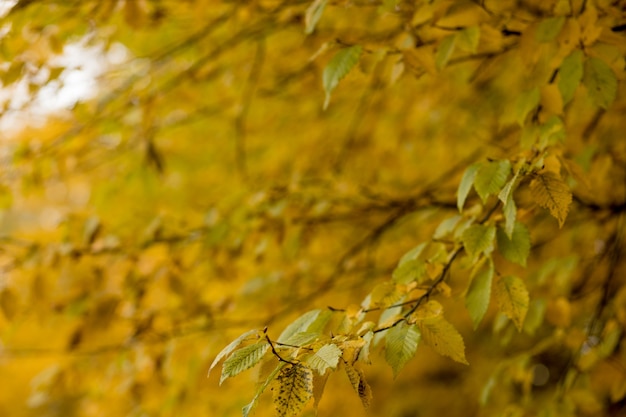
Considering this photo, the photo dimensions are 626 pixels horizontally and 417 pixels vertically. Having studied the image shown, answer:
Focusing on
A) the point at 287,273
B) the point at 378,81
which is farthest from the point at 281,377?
the point at 378,81

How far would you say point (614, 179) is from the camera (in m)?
2.47

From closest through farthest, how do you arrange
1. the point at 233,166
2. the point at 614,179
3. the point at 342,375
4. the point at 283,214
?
the point at 283,214 → the point at 614,179 → the point at 342,375 → the point at 233,166

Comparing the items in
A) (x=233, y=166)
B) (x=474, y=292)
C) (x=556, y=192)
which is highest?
(x=556, y=192)

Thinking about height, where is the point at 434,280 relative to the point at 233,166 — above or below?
above

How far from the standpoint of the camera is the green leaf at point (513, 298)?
1094 mm

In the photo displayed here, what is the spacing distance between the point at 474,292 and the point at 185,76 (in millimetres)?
1889

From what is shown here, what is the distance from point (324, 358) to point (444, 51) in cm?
86

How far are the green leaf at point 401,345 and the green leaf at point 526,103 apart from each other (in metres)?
0.67

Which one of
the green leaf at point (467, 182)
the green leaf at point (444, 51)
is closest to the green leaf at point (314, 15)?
the green leaf at point (444, 51)

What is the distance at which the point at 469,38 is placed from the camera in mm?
1316

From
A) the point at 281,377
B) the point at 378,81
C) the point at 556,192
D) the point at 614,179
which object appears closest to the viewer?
the point at 281,377

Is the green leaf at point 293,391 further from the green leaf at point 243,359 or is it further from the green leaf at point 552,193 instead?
Result: the green leaf at point 552,193

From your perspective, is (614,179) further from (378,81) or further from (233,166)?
(233,166)

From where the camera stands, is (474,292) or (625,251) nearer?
(474,292)
